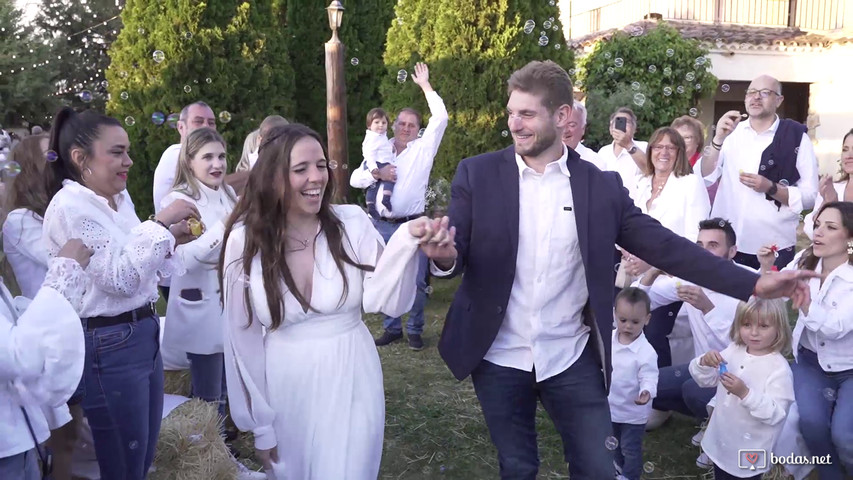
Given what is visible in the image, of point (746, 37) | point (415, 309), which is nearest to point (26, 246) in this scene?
point (415, 309)

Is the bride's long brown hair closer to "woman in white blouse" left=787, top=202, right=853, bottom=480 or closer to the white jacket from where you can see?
the white jacket

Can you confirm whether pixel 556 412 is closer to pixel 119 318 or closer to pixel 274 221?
pixel 274 221

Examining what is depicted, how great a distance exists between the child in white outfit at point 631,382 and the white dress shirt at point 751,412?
37 centimetres

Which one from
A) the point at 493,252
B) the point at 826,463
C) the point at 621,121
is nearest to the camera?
the point at 493,252

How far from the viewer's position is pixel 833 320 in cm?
389

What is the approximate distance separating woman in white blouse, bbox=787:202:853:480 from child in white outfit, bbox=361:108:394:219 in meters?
4.17

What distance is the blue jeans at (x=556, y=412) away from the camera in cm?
307

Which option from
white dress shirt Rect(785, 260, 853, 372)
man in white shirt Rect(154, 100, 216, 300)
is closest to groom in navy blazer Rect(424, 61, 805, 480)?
white dress shirt Rect(785, 260, 853, 372)

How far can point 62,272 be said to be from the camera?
92.1 inches

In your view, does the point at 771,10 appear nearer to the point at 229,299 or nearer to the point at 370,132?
the point at 370,132

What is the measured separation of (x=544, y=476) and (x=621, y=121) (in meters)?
3.39

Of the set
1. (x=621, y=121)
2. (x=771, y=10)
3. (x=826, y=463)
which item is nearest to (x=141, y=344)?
(x=826, y=463)

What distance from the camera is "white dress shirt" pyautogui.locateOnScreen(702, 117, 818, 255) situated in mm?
5559

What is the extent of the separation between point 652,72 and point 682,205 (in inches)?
376
